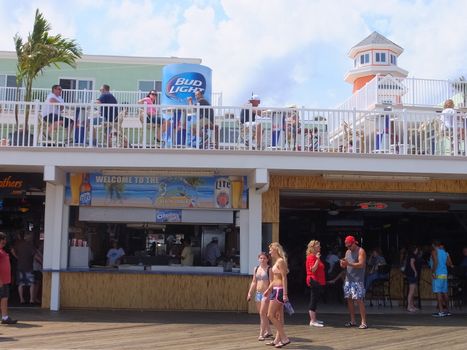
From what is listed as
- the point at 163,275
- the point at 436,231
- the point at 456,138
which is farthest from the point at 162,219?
the point at 436,231

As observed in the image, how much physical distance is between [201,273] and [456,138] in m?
6.61

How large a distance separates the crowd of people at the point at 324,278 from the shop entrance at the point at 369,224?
154 cm

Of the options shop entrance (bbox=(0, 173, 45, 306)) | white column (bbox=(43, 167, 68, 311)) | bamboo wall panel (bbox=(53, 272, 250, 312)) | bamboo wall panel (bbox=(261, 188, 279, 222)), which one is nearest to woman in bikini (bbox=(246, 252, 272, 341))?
bamboo wall panel (bbox=(53, 272, 250, 312))

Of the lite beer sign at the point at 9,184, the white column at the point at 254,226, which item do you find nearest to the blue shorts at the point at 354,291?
the white column at the point at 254,226

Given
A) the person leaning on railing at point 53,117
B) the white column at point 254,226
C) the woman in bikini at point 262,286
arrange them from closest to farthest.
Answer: the woman in bikini at point 262,286 → the person leaning on railing at point 53,117 → the white column at point 254,226

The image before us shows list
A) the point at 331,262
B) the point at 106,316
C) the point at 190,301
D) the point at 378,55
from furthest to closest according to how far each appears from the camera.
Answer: the point at 378,55, the point at 331,262, the point at 190,301, the point at 106,316

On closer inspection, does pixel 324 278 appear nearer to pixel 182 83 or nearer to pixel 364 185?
pixel 364 185

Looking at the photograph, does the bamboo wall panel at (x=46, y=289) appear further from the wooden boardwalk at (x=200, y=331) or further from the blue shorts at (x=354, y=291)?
the blue shorts at (x=354, y=291)

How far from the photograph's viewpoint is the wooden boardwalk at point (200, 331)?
9539mm

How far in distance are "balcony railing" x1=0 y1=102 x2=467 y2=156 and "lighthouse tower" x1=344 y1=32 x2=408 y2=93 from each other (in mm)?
27858

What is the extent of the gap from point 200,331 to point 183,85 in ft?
24.7

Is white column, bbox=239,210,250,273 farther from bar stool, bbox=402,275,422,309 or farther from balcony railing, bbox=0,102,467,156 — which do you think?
bar stool, bbox=402,275,422,309

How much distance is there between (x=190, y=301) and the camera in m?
13.6

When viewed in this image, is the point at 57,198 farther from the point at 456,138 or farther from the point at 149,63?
the point at 149,63
